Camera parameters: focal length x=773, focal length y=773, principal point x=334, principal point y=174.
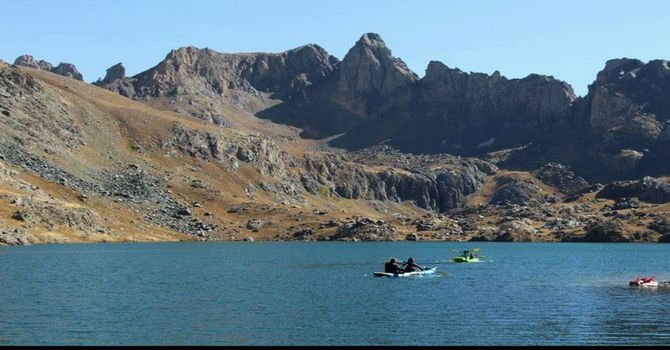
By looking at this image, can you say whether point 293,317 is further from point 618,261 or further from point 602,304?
point 618,261

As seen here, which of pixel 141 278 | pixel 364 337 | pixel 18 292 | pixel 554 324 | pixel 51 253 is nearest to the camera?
pixel 364 337

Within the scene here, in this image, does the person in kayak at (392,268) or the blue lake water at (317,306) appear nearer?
the blue lake water at (317,306)

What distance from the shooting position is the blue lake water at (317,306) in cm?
6325

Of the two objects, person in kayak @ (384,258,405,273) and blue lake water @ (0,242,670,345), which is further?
person in kayak @ (384,258,405,273)

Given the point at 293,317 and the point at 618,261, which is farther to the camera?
the point at 618,261

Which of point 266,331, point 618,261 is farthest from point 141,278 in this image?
point 618,261

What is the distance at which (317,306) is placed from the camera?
8281 centimetres

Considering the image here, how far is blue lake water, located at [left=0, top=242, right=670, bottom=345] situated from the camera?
63.2 m

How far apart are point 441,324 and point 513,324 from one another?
6.53m

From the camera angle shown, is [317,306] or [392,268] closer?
[317,306]

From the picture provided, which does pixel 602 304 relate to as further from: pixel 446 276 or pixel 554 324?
pixel 446 276

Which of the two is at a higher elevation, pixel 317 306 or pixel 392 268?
pixel 392 268

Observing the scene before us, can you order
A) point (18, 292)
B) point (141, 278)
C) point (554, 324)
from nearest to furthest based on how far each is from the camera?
point (554, 324) < point (18, 292) < point (141, 278)

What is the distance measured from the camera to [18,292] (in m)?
91.5
